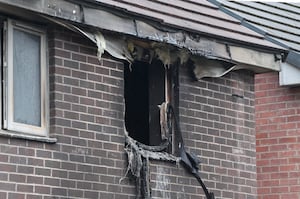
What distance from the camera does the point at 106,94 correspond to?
34.8ft

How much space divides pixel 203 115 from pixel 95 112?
1855mm

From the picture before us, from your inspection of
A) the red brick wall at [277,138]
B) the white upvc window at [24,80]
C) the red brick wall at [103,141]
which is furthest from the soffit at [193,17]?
the red brick wall at [277,138]

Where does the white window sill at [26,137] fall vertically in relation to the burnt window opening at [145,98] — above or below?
below

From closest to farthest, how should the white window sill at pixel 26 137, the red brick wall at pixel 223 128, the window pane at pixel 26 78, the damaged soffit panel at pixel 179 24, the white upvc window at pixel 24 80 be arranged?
the white window sill at pixel 26 137 < the white upvc window at pixel 24 80 < the window pane at pixel 26 78 < the damaged soffit panel at pixel 179 24 < the red brick wall at pixel 223 128

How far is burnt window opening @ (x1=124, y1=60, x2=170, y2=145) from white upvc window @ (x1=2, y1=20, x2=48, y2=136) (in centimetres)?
159

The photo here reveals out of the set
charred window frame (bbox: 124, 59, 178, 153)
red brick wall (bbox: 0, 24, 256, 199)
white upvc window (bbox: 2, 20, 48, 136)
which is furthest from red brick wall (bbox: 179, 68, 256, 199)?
white upvc window (bbox: 2, 20, 48, 136)

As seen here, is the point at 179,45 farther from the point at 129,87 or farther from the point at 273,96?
the point at 273,96

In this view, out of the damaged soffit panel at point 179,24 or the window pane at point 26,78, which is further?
the damaged soffit panel at point 179,24

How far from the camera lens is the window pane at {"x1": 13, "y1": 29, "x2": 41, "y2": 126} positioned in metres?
9.75

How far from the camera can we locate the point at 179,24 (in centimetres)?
1120

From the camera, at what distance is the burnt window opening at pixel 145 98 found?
11.6 m

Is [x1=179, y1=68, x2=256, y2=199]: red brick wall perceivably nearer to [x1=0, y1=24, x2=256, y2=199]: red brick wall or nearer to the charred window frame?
[x1=0, y1=24, x2=256, y2=199]: red brick wall

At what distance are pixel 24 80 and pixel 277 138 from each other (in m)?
5.18

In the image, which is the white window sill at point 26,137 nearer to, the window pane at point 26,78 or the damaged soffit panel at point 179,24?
the window pane at point 26,78
